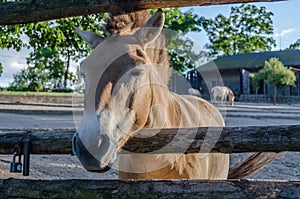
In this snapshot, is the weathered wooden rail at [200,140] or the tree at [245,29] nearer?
the weathered wooden rail at [200,140]

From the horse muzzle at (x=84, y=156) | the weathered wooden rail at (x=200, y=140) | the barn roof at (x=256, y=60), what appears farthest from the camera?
the barn roof at (x=256, y=60)

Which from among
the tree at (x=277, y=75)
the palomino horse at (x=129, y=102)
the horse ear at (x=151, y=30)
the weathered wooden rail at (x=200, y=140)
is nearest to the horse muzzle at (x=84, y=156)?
the palomino horse at (x=129, y=102)

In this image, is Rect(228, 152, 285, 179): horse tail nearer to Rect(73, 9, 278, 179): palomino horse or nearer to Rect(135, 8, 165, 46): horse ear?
Rect(73, 9, 278, 179): palomino horse

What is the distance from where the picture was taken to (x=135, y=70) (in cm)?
165

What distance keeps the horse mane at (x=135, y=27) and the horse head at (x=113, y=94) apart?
7cm

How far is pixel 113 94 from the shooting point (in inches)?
62.4

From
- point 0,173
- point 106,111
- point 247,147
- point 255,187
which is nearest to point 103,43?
point 106,111

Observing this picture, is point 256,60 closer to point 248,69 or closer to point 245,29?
point 248,69

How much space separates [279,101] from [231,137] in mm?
29278

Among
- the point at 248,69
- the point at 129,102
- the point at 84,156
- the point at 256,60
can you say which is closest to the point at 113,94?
→ the point at 129,102

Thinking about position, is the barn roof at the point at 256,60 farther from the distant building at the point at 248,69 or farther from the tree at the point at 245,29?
the tree at the point at 245,29

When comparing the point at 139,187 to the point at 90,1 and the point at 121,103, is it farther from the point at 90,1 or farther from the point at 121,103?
the point at 90,1

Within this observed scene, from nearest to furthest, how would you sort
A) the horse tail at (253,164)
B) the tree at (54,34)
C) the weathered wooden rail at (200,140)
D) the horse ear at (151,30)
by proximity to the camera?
1. the weathered wooden rail at (200,140)
2. the horse ear at (151,30)
3. the horse tail at (253,164)
4. the tree at (54,34)

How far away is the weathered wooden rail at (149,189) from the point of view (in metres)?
1.48
